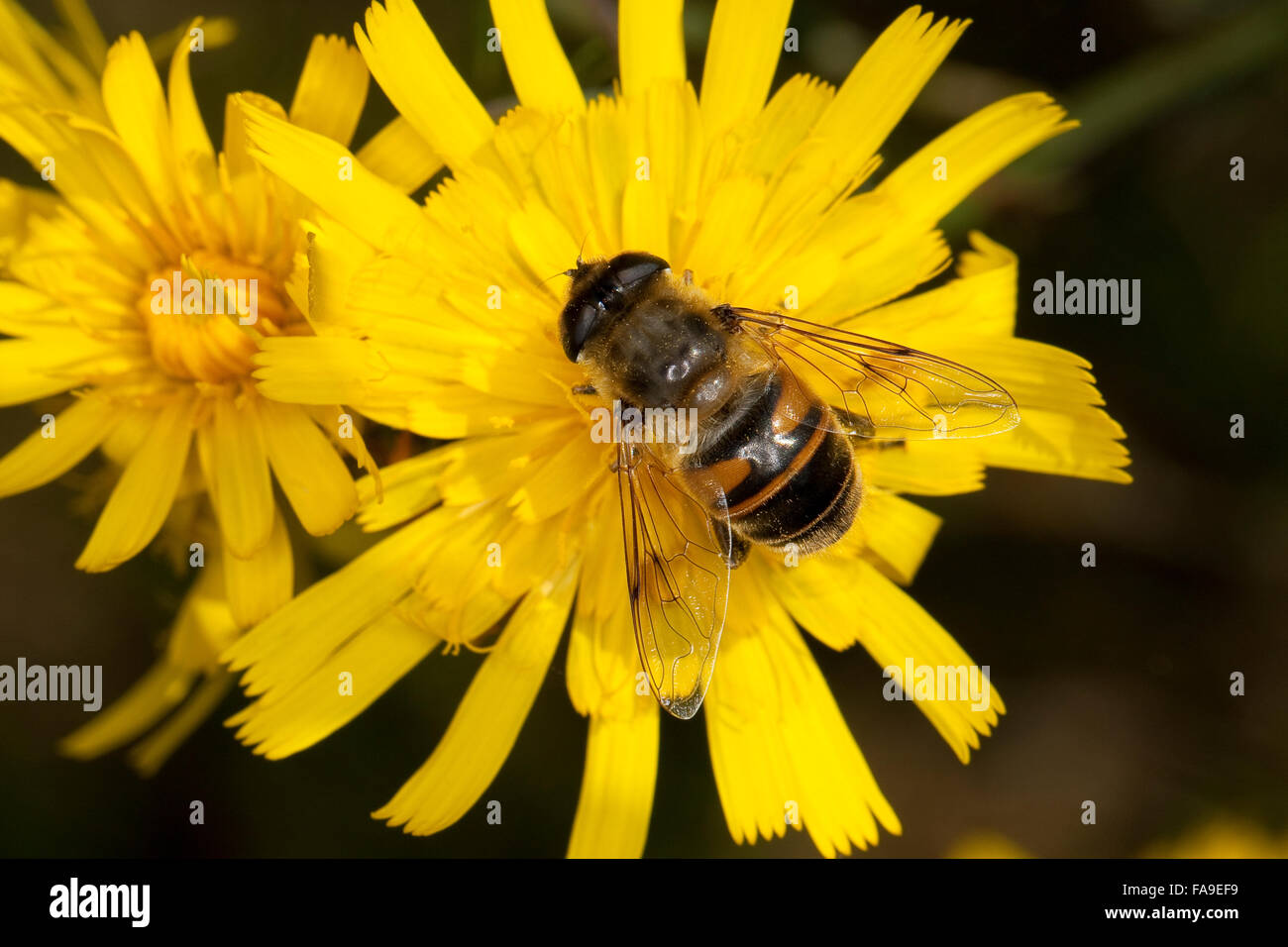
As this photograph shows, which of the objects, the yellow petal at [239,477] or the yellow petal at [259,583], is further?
the yellow petal at [259,583]

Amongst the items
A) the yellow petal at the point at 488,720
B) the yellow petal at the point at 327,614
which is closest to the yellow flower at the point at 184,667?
the yellow petal at the point at 327,614

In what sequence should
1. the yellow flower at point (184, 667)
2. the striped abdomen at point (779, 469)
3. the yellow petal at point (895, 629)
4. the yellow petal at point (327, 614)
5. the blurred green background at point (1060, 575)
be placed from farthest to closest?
1. the blurred green background at point (1060, 575)
2. the yellow flower at point (184, 667)
3. the yellow petal at point (895, 629)
4. the yellow petal at point (327, 614)
5. the striped abdomen at point (779, 469)

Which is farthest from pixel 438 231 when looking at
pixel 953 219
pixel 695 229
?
pixel 953 219

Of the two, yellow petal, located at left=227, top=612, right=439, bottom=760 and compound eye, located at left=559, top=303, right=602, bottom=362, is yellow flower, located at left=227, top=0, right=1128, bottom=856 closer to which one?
yellow petal, located at left=227, top=612, right=439, bottom=760

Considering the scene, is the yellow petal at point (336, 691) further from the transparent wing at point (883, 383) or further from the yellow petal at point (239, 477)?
the transparent wing at point (883, 383)

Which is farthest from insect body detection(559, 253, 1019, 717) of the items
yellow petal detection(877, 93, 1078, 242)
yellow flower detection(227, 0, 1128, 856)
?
yellow petal detection(877, 93, 1078, 242)

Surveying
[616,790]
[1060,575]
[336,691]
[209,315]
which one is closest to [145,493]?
[209,315]
